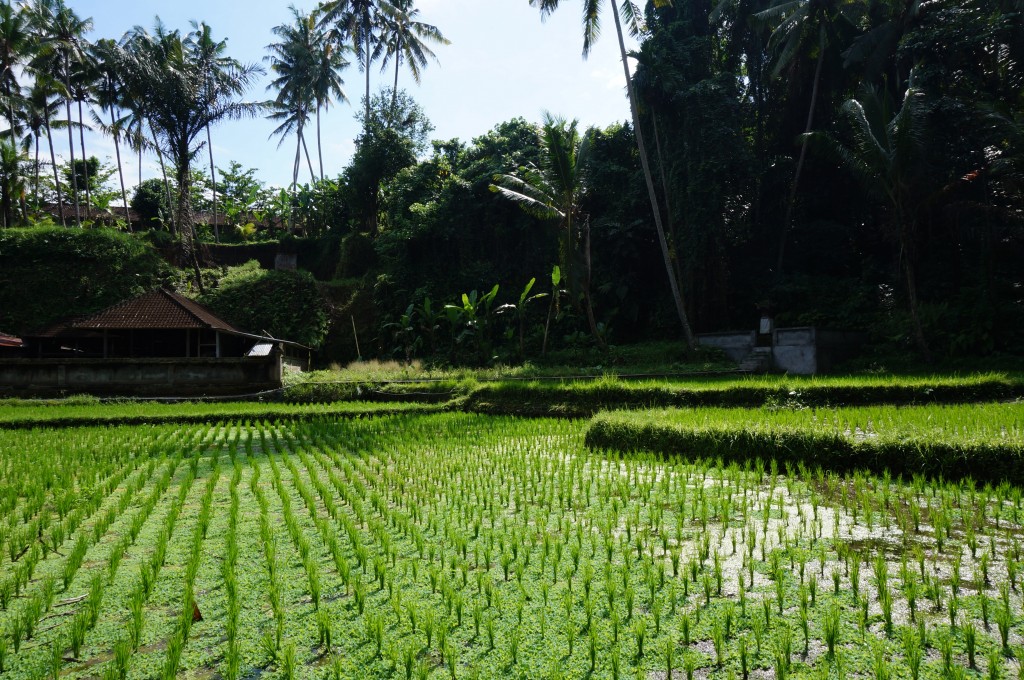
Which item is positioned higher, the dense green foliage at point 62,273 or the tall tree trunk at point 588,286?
the dense green foliage at point 62,273

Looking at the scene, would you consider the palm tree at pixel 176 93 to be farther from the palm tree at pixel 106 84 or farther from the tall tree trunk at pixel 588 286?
the tall tree trunk at pixel 588 286

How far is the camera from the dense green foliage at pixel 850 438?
501 cm

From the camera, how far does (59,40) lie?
2428cm

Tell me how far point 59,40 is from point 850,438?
3131 cm

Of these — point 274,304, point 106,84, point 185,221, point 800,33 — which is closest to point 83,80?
point 106,84

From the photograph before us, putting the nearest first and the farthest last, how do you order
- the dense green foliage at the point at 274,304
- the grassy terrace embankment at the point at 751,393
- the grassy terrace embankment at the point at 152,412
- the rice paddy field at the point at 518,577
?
the rice paddy field at the point at 518,577, the grassy terrace embankment at the point at 751,393, the grassy terrace embankment at the point at 152,412, the dense green foliage at the point at 274,304

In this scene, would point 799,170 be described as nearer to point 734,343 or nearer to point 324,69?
point 734,343

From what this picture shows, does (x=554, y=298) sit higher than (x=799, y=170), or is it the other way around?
(x=799, y=170)

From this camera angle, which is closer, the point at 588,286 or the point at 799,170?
the point at 588,286

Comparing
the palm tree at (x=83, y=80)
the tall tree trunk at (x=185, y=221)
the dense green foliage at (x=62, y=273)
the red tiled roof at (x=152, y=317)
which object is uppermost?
the palm tree at (x=83, y=80)

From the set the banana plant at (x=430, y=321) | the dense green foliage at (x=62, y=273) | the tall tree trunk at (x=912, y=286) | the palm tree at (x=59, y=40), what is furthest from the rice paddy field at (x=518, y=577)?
the palm tree at (x=59, y=40)

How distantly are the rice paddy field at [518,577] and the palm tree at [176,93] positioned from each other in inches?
816

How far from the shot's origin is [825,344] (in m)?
16.4

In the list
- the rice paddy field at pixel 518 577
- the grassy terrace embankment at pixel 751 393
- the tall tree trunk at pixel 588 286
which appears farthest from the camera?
the tall tree trunk at pixel 588 286
